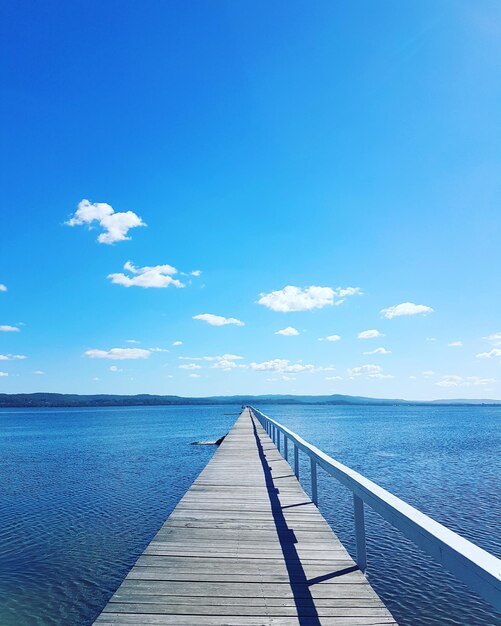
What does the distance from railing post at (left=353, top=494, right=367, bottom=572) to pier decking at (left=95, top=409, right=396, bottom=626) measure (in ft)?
0.38

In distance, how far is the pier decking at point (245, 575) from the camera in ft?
11.7

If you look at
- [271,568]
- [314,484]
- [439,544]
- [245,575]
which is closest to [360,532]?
[271,568]

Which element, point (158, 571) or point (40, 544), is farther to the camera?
point (40, 544)

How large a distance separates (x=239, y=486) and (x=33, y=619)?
4.06 m

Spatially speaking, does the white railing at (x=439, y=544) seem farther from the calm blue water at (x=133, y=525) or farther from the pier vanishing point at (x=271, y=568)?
the calm blue water at (x=133, y=525)

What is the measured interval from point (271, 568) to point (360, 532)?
1.02 m

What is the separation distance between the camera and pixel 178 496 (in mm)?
15641

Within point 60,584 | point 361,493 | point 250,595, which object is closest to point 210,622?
point 250,595

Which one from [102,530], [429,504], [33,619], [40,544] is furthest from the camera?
[429,504]

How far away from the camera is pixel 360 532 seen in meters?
4.45

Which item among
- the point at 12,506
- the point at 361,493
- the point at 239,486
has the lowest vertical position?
the point at 12,506

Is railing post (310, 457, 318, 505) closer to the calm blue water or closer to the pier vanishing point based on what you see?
the pier vanishing point

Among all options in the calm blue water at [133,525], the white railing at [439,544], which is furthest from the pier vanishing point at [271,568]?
the calm blue water at [133,525]

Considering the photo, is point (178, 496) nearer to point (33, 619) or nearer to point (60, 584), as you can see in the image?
point (60, 584)
